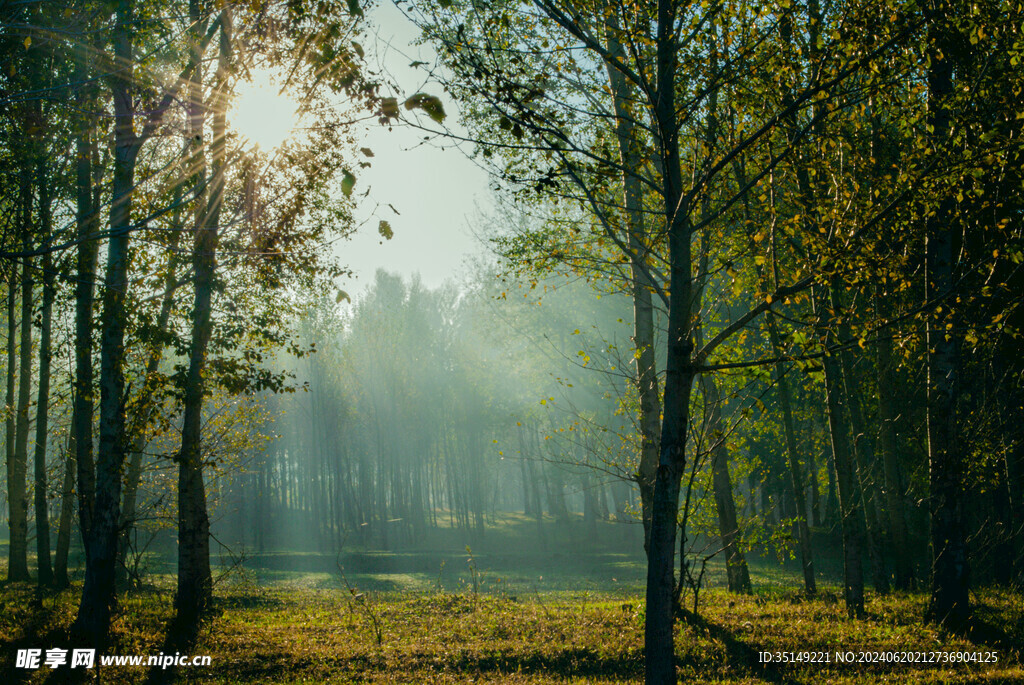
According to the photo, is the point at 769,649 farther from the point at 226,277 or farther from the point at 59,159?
the point at 59,159

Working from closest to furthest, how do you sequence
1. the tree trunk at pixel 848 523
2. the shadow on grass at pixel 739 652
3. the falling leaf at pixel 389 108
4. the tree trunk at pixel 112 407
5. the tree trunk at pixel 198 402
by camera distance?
the falling leaf at pixel 389 108
the shadow on grass at pixel 739 652
the tree trunk at pixel 112 407
the tree trunk at pixel 198 402
the tree trunk at pixel 848 523

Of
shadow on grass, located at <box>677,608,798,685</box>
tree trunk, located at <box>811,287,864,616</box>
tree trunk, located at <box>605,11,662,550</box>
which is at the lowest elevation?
shadow on grass, located at <box>677,608,798,685</box>

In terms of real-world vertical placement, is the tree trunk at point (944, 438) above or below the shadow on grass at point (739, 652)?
above

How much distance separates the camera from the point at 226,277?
1267cm

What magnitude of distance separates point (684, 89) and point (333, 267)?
6222mm

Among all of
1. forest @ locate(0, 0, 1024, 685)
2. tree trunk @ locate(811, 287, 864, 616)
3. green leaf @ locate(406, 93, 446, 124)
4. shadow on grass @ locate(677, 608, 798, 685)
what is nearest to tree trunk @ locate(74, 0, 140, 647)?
forest @ locate(0, 0, 1024, 685)

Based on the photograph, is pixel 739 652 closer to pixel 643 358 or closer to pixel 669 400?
pixel 669 400

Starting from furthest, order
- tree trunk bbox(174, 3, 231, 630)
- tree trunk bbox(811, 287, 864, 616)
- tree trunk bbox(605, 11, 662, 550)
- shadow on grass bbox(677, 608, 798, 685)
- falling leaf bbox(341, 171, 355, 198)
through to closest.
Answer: tree trunk bbox(605, 11, 662, 550) → tree trunk bbox(811, 287, 864, 616) → tree trunk bbox(174, 3, 231, 630) → shadow on grass bbox(677, 608, 798, 685) → falling leaf bbox(341, 171, 355, 198)

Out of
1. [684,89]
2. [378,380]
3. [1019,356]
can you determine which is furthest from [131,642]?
[378,380]

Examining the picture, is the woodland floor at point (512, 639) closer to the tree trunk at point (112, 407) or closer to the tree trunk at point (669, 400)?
the tree trunk at point (112, 407)

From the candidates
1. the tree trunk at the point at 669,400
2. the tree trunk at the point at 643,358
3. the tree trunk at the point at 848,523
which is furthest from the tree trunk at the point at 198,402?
the tree trunk at the point at 848,523

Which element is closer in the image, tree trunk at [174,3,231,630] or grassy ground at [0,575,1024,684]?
grassy ground at [0,575,1024,684]

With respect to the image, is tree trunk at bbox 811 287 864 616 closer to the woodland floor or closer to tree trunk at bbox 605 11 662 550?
the woodland floor

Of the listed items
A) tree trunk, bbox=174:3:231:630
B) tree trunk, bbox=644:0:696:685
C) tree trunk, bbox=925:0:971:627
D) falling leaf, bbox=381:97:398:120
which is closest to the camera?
falling leaf, bbox=381:97:398:120
